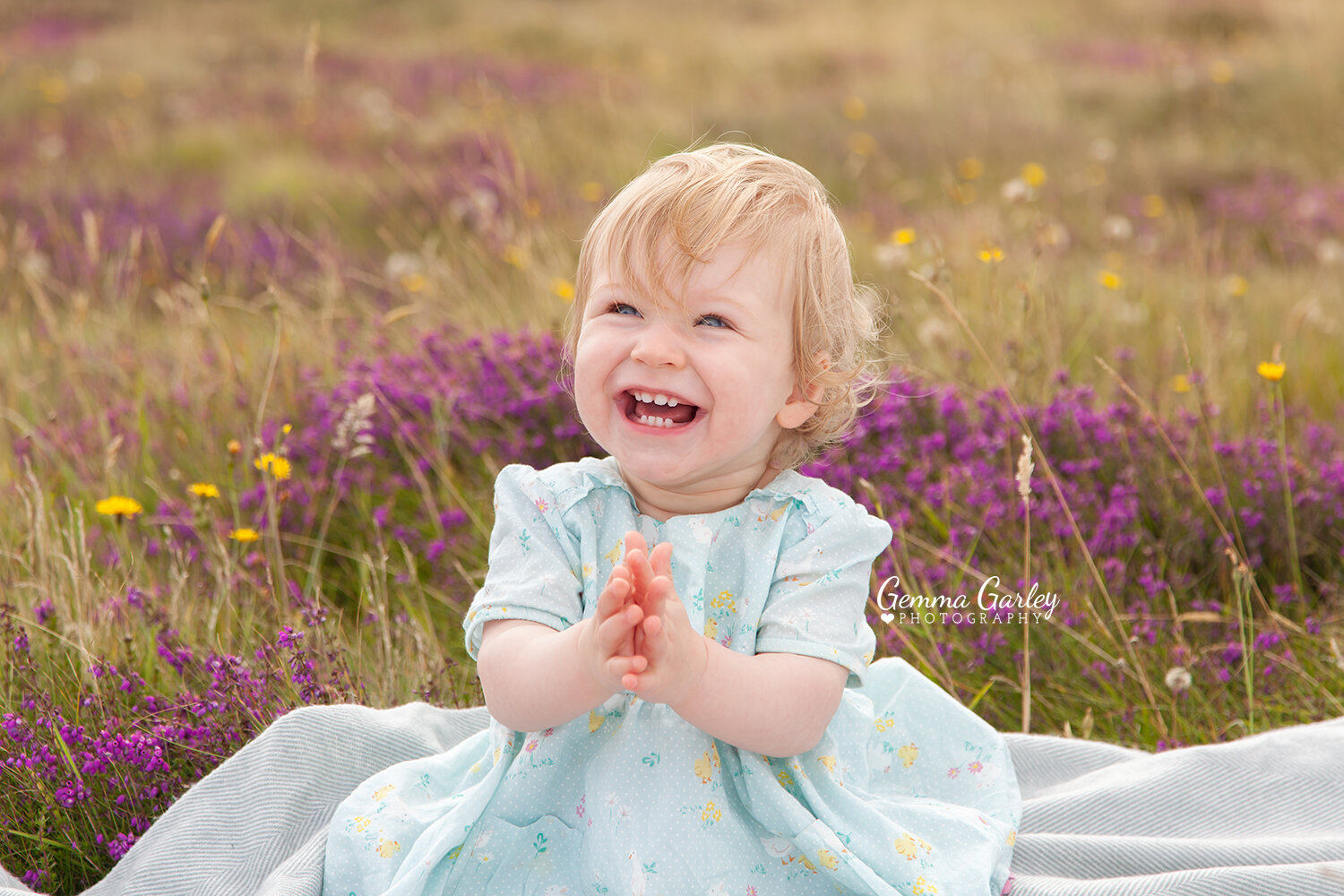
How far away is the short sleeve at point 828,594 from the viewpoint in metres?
1.76

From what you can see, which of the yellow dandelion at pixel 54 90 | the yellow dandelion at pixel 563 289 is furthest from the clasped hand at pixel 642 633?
the yellow dandelion at pixel 54 90

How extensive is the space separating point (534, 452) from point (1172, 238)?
431 centimetres

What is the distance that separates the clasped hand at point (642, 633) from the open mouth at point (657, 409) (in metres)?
0.28

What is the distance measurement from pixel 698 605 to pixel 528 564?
0.27 meters

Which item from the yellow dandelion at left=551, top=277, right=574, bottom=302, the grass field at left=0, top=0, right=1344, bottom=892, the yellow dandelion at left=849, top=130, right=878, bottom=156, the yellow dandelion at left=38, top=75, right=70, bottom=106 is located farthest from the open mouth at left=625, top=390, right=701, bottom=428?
the yellow dandelion at left=38, top=75, right=70, bottom=106

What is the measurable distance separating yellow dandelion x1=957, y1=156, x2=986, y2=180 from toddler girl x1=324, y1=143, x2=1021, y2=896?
15.6 feet

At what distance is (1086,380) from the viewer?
4125 mm

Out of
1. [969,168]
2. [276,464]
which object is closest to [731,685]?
[276,464]

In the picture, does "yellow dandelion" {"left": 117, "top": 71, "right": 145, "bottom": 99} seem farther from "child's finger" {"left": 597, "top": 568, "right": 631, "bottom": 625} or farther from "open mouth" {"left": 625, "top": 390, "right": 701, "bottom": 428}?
"child's finger" {"left": 597, "top": 568, "right": 631, "bottom": 625}

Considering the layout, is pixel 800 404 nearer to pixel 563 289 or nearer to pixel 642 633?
pixel 642 633

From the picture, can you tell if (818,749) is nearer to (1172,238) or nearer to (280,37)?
(1172,238)

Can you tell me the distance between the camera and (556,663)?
1.61m

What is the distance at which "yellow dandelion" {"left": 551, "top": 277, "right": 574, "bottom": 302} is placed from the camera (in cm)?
385

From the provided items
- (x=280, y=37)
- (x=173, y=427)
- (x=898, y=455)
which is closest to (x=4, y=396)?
(x=173, y=427)
